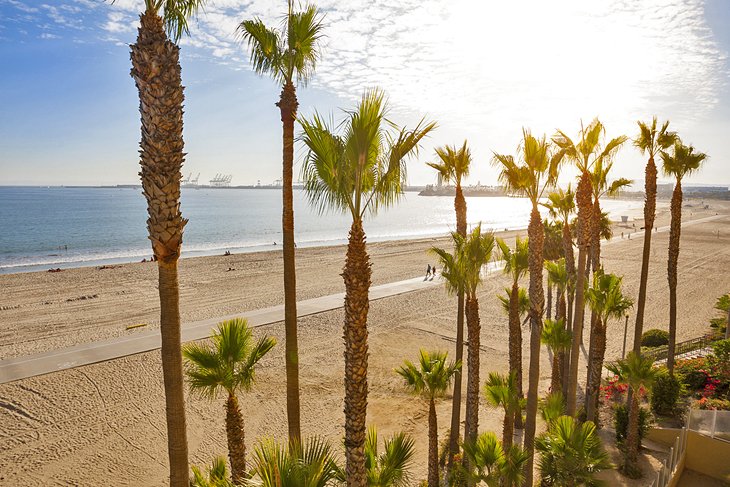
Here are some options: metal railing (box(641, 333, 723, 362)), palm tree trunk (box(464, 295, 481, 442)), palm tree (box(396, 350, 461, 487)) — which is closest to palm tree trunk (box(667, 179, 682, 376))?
metal railing (box(641, 333, 723, 362))

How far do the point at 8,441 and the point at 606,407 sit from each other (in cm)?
1932

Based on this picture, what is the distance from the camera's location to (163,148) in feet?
15.6

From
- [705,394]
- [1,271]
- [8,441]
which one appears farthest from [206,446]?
[1,271]

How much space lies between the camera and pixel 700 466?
10703 mm

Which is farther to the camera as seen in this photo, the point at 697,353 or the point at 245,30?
the point at 697,353

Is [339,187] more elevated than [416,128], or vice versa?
[416,128]

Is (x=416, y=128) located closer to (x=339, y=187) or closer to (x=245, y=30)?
(x=339, y=187)

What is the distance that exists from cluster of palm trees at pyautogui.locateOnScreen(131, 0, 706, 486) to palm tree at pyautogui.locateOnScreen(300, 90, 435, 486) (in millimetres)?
16

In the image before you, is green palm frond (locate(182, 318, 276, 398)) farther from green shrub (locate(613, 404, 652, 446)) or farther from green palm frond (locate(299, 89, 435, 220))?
green shrub (locate(613, 404, 652, 446))

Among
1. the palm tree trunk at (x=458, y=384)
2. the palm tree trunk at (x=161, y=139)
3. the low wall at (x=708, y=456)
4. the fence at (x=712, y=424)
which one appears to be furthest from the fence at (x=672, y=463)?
the palm tree trunk at (x=161, y=139)

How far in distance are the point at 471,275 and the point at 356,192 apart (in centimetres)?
593

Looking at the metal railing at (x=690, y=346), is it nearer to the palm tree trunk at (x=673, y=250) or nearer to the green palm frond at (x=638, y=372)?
the palm tree trunk at (x=673, y=250)

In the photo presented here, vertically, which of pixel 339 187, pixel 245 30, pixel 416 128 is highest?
pixel 245 30

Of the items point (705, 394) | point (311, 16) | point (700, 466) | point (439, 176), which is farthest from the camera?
point (705, 394)
